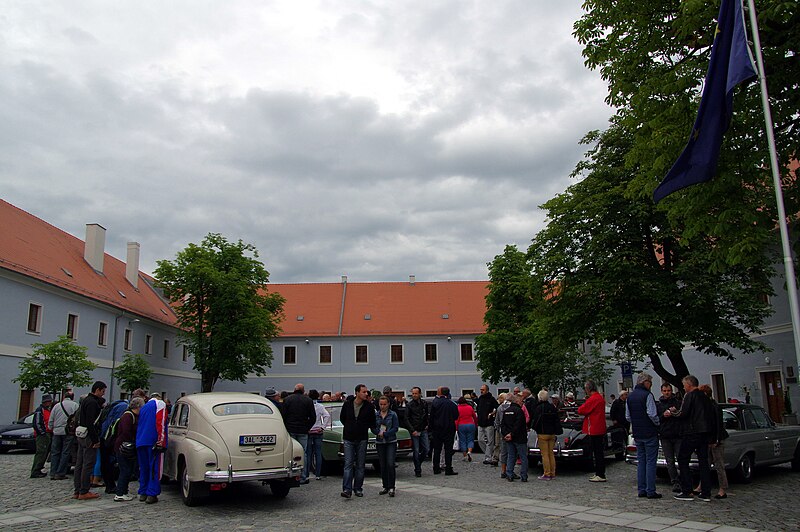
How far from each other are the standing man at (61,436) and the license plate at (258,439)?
523 centimetres

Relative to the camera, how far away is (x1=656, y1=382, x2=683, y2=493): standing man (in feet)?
36.9

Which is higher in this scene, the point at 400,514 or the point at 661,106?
the point at 661,106

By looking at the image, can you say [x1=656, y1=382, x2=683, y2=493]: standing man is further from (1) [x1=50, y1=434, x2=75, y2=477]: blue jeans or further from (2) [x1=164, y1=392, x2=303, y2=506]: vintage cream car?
(1) [x1=50, y1=434, x2=75, y2=477]: blue jeans

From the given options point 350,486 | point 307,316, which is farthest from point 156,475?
point 307,316

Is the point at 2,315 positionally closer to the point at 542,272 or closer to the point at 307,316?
the point at 542,272

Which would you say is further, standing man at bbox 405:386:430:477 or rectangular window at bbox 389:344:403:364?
rectangular window at bbox 389:344:403:364

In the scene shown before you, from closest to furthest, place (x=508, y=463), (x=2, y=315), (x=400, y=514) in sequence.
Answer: (x=400, y=514), (x=508, y=463), (x=2, y=315)

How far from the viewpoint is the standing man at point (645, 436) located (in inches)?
438

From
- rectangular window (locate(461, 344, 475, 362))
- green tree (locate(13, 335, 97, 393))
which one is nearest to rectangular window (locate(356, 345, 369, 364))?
rectangular window (locate(461, 344, 475, 362))

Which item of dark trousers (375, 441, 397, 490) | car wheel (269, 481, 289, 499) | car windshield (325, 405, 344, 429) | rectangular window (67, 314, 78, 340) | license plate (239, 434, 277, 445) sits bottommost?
car wheel (269, 481, 289, 499)

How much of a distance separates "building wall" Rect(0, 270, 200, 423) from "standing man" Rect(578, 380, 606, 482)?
25.2 m

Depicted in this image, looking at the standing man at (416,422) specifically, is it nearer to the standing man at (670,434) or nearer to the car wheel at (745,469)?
the standing man at (670,434)

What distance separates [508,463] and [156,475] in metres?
6.89

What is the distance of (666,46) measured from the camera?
11719 millimetres
